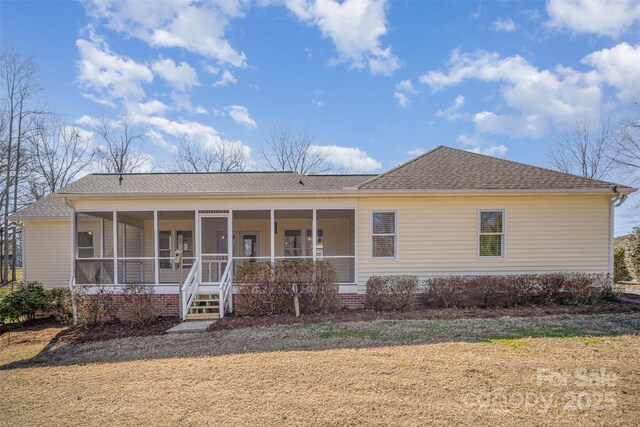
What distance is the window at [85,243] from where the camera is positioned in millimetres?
14086

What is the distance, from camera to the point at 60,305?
961 centimetres

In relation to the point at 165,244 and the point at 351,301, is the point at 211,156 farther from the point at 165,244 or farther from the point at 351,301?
the point at 351,301

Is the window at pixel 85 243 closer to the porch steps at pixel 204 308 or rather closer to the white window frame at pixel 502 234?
the porch steps at pixel 204 308

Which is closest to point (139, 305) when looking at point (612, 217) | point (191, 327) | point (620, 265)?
point (191, 327)

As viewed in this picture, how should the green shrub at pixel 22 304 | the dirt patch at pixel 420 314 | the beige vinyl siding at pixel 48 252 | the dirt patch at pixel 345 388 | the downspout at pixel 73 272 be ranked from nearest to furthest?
the dirt patch at pixel 345 388
the dirt patch at pixel 420 314
the downspout at pixel 73 272
the green shrub at pixel 22 304
the beige vinyl siding at pixel 48 252

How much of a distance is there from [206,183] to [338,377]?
29.2ft

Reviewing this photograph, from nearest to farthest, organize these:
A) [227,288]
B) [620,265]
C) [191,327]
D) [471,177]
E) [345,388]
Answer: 1. [345,388]
2. [191,327]
3. [227,288]
4. [471,177]
5. [620,265]

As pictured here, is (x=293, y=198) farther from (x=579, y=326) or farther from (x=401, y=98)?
(x=401, y=98)

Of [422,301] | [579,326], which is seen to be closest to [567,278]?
[579,326]

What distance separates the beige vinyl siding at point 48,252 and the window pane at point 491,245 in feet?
51.3

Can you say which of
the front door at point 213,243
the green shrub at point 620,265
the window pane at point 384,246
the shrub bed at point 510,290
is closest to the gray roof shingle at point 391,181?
the window pane at point 384,246

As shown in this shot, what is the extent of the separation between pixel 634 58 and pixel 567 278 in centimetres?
1389

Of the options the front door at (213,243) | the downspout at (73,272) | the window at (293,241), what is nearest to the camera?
the downspout at (73,272)

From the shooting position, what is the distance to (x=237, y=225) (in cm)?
1360
